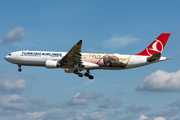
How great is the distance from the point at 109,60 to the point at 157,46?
498 inches

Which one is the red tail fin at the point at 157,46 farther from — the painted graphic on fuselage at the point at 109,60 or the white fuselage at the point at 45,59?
the painted graphic on fuselage at the point at 109,60

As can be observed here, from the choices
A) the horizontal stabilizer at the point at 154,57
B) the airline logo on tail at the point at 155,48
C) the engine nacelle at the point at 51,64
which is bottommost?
the horizontal stabilizer at the point at 154,57

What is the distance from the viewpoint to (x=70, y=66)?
2371 inches

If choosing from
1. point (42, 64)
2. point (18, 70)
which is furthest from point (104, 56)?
point (18, 70)

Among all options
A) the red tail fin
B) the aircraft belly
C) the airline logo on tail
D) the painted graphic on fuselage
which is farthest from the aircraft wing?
the airline logo on tail

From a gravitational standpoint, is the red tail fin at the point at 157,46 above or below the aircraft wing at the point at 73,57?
above

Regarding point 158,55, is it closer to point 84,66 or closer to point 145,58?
point 145,58

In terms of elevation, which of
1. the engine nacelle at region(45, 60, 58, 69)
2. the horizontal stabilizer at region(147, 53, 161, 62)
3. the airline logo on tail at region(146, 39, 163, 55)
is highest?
the airline logo on tail at region(146, 39, 163, 55)

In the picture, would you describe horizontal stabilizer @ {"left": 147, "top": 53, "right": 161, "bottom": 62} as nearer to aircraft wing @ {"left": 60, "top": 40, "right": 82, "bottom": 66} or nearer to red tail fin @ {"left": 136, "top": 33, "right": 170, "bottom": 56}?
red tail fin @ {"left": 136, "top": 33, "right": 170, "bottom": 56}

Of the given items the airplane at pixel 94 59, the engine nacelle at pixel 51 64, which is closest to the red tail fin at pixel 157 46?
the airplane at pixel 94 59

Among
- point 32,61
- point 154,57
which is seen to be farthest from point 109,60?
point 32,61

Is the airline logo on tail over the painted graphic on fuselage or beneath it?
over

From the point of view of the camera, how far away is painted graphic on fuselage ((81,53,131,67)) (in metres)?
59.3

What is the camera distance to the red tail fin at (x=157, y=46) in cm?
6112
